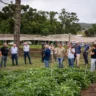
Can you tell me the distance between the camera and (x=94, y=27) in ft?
400

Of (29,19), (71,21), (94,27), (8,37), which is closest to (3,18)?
(29,19)

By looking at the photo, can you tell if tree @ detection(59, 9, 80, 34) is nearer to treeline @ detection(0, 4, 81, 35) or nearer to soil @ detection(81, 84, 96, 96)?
treeline @ detection(0, 4, 81, 35)

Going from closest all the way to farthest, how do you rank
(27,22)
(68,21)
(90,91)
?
1. (90,91)
2. (27,22)
3. (68,21)

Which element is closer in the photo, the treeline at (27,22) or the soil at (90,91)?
the soil at (90,91)

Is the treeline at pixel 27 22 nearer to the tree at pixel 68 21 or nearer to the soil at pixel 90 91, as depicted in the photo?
the tree at pixel 68 21

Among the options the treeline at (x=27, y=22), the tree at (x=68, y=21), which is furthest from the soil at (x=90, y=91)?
the tree at (x=68, y=21)

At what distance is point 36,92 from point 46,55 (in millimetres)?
10906

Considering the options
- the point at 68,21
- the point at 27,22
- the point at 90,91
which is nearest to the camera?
the point at 90,91

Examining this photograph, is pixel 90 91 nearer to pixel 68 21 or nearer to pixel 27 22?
pixel 27 22

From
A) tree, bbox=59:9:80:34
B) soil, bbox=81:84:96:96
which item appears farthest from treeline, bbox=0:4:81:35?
soil, bbox=81:84:96:96

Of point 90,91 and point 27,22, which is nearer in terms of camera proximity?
point 90,91

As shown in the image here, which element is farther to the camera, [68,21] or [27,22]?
[68,21]

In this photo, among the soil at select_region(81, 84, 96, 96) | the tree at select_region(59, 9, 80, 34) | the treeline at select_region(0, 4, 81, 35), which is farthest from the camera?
the tree at select_region(59, 9, 80, 34)

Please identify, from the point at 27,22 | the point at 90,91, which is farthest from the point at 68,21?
the point at 90,91
